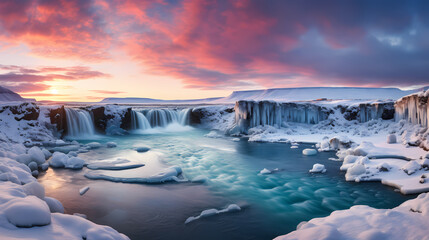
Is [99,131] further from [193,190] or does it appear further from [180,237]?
[180,237]

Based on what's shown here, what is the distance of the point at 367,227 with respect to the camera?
3.78 metres

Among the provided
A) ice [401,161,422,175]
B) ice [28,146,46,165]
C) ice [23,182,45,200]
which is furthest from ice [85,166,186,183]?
ice [401,161,422,175]

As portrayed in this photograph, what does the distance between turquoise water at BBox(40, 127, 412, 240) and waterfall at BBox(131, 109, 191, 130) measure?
623 inches

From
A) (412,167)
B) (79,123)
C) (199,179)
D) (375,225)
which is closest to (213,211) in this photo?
(199,179)

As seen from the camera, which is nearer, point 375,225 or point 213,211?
point 375,225

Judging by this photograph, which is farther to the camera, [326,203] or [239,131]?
[239,131]

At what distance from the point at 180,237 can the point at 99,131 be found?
20527mm

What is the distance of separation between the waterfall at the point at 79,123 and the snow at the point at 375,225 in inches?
828

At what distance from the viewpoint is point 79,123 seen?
20.9 m

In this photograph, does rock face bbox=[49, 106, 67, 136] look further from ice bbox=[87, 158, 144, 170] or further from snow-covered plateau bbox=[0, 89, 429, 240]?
ice bbox=[87, 158, 144, 170]

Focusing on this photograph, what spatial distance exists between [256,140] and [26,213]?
55.3 ft

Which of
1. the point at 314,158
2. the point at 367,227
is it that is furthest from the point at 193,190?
the point at 314,158

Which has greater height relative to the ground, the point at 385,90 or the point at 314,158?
the point at 385,90

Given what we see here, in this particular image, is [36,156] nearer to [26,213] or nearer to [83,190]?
[83,190]
